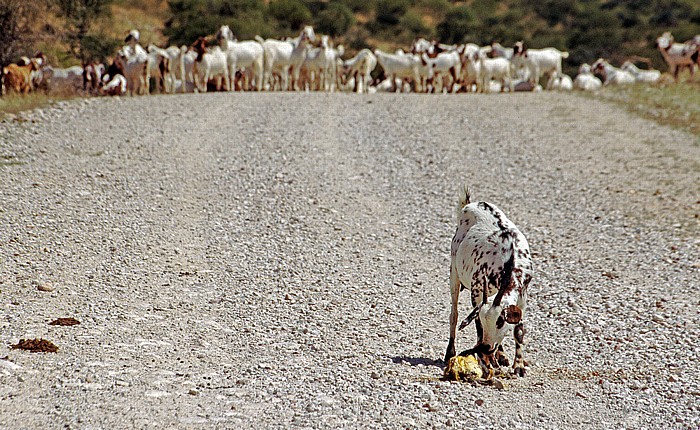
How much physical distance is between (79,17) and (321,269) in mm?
24398

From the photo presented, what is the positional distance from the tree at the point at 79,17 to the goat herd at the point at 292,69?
476 cm

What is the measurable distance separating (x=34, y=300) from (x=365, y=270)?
11.2ft

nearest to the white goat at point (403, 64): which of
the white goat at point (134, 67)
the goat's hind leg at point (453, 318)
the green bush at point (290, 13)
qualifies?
the white goat at point (134, 67)

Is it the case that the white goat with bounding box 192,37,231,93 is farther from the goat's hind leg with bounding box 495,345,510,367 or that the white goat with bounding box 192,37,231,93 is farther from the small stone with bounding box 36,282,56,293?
the goat's hind leg with bounding box 495,345,510,367

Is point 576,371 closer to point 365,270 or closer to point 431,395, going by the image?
point 431,395

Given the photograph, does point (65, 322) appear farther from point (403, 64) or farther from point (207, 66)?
point (403, 64)

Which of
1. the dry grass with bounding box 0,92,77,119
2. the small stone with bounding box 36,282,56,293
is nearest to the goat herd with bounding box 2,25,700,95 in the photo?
the dry grass with bounding box 0,92,77,119

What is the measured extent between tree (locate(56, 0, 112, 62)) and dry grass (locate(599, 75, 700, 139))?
17845 millimetres

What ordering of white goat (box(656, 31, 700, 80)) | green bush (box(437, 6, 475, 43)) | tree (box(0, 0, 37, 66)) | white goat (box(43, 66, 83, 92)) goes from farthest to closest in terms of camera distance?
1. green bush (box(437, 6, 475, 43))
2. white goat (box(656, 31, 700, 80))
3. white goat (box(43, 66, 83, 92))
4. tree (box(0, 0, 37, 66))

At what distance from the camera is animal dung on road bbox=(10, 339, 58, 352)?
6156 mm

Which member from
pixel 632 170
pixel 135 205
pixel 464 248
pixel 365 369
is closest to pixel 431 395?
pixel 365 369

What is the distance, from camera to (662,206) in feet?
39.6

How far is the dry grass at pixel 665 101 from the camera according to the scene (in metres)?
18.4

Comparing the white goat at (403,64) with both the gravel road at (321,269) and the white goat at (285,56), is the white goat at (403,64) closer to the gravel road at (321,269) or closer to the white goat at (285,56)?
the white goat at (285,56)
